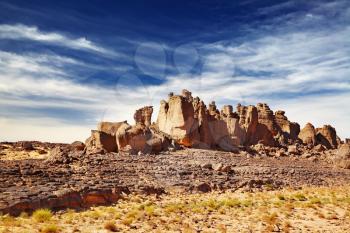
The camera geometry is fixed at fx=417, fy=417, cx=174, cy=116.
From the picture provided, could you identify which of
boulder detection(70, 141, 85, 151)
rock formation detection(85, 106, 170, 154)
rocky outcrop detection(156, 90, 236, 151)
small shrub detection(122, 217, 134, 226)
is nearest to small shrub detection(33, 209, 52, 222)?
small shrub detection(122, 217, 134, 226)

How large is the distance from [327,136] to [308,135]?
7.21 metres

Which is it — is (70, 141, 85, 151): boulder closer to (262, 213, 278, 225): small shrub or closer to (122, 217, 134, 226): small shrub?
(122, 217, 134, 226): small shrub

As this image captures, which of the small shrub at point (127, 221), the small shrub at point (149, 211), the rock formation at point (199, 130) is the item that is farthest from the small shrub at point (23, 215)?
the rock formation at point (199, 130)

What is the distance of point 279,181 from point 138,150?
1648cm

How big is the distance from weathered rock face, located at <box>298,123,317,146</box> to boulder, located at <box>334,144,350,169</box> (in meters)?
32.8

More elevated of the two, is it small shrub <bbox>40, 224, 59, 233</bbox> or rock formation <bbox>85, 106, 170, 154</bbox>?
rock formation <bbox>85, 106, 170, 154</bbox>

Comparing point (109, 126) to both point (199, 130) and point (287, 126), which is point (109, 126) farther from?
point (287, 126)

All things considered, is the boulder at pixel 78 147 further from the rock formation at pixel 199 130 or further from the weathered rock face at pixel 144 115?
the weathered rock face at pixel 144 115

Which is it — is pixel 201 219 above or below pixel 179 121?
below

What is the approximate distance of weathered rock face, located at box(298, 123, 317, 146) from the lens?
99162 mm

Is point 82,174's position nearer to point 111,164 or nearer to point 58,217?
point 111,164

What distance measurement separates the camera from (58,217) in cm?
2108

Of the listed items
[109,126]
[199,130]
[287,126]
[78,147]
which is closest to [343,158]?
[199,130]

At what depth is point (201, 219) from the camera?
2016 cm
